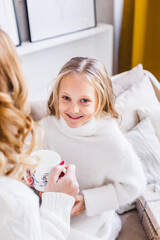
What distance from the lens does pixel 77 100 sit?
1.01 m

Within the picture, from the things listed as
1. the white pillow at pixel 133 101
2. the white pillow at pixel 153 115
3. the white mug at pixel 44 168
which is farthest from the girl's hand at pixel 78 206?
the white pillow at pixel 153 115

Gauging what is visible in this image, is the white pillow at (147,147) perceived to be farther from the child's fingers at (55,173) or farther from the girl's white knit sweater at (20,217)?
the girl's white knit sweater at (20,217)

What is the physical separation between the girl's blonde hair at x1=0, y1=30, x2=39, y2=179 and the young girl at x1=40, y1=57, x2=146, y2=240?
1.16 feet

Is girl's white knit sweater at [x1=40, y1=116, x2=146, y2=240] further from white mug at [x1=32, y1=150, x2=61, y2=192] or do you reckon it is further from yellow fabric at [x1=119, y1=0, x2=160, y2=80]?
yellow fabric at [x1=119, y1=0, x2=160, y2=80]

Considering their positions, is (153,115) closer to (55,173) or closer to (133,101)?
(133,101)

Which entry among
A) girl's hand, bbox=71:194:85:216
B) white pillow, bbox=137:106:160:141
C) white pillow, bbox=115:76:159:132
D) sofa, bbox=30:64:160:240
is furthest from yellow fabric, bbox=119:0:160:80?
girl's hand, bbox=71:194:85:216

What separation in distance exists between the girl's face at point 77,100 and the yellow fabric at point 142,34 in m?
1.23

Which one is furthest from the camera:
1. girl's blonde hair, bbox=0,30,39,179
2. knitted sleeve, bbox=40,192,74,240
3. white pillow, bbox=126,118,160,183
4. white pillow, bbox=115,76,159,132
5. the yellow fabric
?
the yellow fabric

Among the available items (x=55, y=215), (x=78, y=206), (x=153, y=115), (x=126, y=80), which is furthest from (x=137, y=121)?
(x=55, y=215)

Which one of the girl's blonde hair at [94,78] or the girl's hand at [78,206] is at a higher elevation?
the girl's blonde hair at [94,78]

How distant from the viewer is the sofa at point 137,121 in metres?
1.25

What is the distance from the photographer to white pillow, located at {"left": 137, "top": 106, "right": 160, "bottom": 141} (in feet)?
4.91

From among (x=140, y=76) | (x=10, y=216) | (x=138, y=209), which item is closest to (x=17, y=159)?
(x=10, y=216)

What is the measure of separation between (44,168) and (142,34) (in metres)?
1.55
